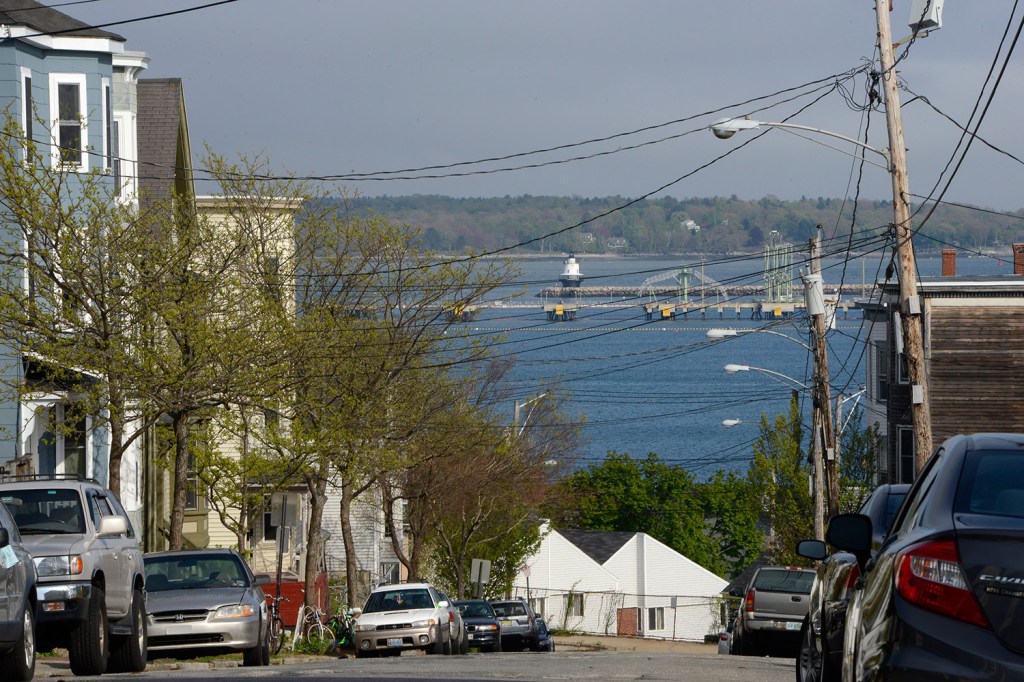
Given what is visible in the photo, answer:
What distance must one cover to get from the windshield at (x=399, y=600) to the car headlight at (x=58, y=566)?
41.9ft

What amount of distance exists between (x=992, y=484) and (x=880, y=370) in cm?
4594

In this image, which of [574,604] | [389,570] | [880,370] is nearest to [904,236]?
[880,370]

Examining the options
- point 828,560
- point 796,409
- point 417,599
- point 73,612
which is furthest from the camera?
point 796,409

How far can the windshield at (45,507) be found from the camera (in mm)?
14148

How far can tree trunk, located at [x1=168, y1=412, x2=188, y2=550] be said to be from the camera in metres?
25.6

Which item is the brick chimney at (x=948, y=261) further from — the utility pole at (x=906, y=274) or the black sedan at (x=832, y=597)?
the black sedan at (x=832, y=597)

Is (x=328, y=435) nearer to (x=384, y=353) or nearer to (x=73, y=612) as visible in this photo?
(x=384, y=353)

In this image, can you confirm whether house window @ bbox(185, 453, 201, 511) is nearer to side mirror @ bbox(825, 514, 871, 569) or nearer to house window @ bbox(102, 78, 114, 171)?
house window @ bbox(102, 78, 114, 171)

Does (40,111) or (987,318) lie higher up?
(40,111)

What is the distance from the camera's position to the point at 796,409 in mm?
54281

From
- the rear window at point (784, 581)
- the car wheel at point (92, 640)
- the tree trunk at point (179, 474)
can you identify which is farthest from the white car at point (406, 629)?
the car wheel at point (92, 640)

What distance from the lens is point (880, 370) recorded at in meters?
50.6

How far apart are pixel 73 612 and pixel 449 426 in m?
28.7

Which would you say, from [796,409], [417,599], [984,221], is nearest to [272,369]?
[417,599]
